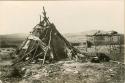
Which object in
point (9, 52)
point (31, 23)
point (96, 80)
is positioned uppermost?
point (31, 23)

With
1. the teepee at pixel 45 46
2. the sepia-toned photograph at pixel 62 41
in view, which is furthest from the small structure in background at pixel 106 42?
the teepee at pixel 45 46

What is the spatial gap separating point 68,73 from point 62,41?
227 millimetres

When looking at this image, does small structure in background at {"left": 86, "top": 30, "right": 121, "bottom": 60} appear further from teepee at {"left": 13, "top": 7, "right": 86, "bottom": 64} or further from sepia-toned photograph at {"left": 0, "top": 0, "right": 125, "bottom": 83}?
teepee at {"left": 13, "top": 7, "right": 86, "bottom": 64}

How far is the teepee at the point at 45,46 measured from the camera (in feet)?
7.54

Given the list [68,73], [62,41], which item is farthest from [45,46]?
[68,73]

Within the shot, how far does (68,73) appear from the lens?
2281 mm

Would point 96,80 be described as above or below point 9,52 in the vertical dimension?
below

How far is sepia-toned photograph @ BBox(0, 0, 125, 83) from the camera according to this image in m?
2.28

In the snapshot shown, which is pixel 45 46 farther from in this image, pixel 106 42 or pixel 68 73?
pixel 106 42

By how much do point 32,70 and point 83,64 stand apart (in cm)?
36

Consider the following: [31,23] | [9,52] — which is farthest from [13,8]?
[9,52]

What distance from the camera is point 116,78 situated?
2.29 metres

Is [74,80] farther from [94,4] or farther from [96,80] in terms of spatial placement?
[94,4]

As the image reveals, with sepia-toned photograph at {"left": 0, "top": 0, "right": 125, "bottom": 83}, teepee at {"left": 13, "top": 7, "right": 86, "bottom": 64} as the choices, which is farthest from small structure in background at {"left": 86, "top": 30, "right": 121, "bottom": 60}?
teepee at {"left": 13, "top": 7, "right": 86, "bottom": 64}
